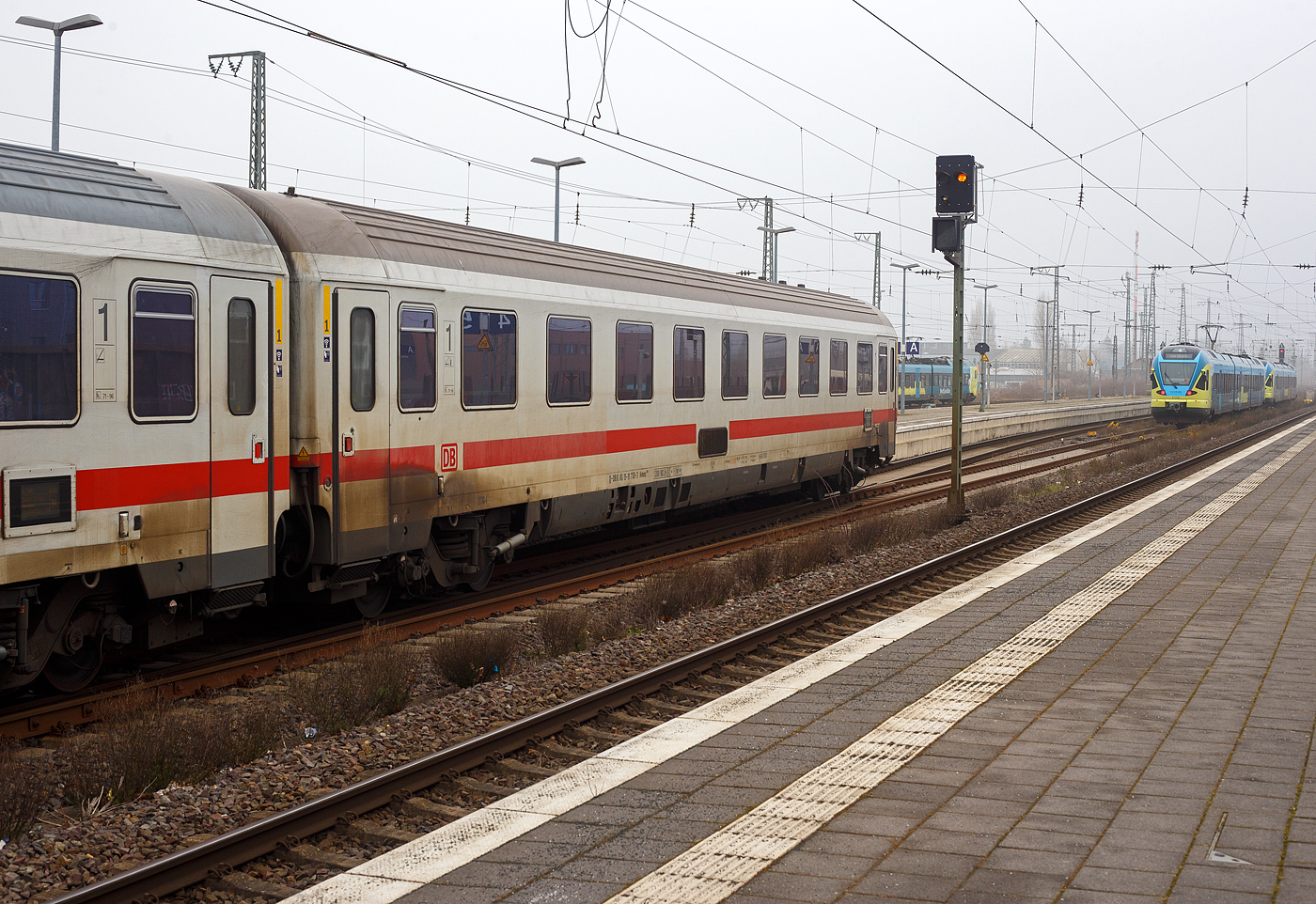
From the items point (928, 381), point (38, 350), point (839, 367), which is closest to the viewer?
point (38, 350)

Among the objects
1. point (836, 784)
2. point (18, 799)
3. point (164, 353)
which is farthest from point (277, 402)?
point (836, 784)

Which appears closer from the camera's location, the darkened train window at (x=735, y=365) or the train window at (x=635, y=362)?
the train window at (x=635, y=362)

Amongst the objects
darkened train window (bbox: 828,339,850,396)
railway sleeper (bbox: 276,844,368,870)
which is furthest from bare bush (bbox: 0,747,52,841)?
darkened train window (bbox: 828,339,850,396)

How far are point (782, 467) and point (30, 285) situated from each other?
495 inches

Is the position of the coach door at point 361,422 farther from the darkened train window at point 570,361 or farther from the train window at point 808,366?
the train window at point 808,366

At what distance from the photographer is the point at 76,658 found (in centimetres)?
788

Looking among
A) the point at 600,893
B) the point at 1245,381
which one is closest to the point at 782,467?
the point at 600,893

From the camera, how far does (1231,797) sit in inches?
209

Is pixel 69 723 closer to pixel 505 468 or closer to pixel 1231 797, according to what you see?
pixel 505 468

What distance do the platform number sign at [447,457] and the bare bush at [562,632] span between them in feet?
5.94

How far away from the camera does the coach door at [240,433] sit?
8.27 meters

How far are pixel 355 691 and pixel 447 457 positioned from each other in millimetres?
3546

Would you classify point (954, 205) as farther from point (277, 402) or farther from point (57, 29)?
point (57, 29)

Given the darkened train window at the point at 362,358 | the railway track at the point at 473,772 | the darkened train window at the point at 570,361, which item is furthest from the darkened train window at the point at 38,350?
the darkened train window at the point at 570,361
